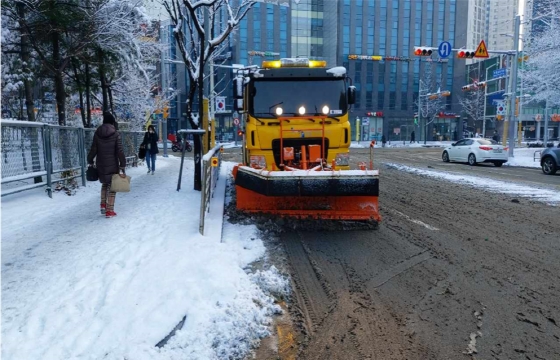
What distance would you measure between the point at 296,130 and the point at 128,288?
492cm

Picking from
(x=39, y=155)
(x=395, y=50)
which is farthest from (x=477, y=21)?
(x=39, y=155)

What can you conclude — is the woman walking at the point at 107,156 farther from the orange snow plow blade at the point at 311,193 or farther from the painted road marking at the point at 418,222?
the painted road marking at the point at 418,222

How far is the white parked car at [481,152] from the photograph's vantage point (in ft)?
75.2

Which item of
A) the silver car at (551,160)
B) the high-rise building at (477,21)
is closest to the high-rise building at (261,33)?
the silver car at (551,160)

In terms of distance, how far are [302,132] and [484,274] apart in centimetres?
437

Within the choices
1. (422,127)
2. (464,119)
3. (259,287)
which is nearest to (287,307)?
(259,287)

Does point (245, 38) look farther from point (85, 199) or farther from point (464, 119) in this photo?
point (85, 199)

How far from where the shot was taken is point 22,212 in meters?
8.23

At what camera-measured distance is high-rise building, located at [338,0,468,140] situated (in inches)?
2842

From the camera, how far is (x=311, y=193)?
23.4 feet

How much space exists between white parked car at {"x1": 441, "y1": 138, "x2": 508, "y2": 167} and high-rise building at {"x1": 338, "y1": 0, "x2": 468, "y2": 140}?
48.0 m

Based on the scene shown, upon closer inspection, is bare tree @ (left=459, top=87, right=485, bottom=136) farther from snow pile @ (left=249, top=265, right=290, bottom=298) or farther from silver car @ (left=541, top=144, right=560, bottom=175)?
snow pile @ (left=249, top=265, right=290, bottom=298)

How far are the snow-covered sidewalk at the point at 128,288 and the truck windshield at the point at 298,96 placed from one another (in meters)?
2.68

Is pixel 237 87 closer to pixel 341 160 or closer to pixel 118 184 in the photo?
pixel 341 160
